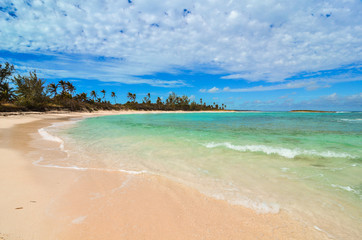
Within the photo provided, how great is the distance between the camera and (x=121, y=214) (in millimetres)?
2932

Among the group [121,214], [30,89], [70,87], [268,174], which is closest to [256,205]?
[268,174]

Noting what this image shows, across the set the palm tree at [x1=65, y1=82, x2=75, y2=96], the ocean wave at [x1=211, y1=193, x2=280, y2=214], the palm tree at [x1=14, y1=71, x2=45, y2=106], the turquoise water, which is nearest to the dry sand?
the ocean wave at [x1=211, y1=193, x2=280, y2=214]

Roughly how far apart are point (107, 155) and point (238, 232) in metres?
6.03

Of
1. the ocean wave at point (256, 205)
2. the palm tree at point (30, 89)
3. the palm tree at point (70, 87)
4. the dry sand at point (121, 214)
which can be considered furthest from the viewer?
the palm tree at point (70, 87)

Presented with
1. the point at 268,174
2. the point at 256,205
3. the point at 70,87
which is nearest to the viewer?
the point at 256,205

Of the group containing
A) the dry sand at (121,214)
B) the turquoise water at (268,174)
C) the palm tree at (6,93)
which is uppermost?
the palm tree at (6,93)

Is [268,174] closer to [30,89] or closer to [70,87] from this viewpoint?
[30,89]

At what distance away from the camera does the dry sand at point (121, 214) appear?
2.49 m

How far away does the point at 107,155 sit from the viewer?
7.10 meters

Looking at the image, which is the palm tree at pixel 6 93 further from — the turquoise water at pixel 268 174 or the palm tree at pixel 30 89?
the turquoise water at pixel 268 174

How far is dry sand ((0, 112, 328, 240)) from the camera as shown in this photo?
2.49 metres

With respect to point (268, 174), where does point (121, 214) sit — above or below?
above

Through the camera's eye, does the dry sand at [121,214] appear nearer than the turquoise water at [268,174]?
Yes

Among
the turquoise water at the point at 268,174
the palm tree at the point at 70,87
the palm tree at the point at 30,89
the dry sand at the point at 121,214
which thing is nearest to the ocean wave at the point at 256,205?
the turquoise water at the point at 268,174
